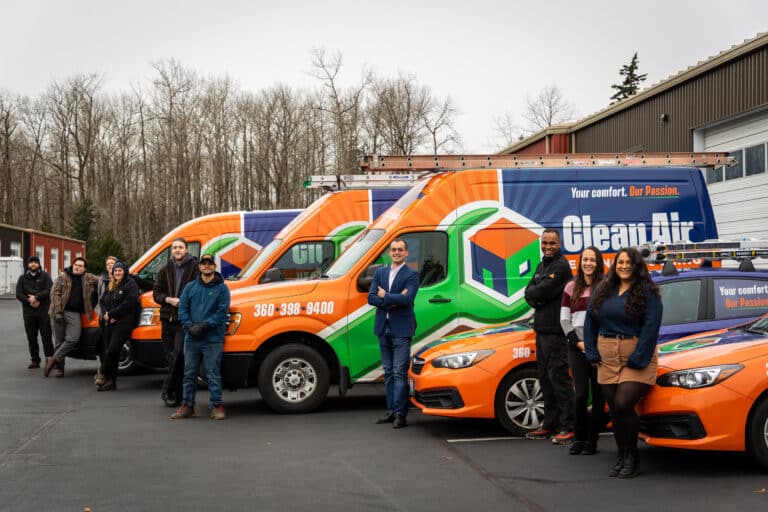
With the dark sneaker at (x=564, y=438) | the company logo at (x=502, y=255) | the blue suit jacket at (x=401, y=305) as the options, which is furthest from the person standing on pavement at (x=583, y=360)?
the company logo at (x=502, y=255)

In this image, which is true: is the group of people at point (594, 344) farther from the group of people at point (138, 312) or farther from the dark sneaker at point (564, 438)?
the group of people at point (138, 312)

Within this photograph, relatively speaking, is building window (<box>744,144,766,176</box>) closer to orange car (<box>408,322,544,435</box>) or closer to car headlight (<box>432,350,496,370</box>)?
orange car (<box>408,322,544,435</box>)

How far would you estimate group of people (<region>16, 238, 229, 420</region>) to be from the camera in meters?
9.15

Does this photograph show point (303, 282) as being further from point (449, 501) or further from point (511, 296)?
point (449, 501)

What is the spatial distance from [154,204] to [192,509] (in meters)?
63.6

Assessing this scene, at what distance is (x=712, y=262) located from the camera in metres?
9.44

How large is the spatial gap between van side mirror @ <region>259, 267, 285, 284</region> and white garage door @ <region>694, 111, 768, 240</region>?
1191 cm

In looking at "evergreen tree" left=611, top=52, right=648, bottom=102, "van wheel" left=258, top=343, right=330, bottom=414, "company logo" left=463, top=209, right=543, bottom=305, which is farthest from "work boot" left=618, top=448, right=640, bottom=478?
"evergreen tree" left=611, top=52, right=648, bottom=102

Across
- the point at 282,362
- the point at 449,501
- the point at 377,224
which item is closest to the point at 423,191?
the point at 377,224

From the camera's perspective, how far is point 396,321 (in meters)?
8.64

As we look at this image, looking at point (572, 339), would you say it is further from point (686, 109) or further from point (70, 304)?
point (686, 109)

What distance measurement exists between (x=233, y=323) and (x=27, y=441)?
2.39m

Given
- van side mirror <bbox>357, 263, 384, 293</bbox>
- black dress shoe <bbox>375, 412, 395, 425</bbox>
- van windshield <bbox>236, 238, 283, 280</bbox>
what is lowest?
black dress shoe <bbox>375, 412, 395, 425</bbox>

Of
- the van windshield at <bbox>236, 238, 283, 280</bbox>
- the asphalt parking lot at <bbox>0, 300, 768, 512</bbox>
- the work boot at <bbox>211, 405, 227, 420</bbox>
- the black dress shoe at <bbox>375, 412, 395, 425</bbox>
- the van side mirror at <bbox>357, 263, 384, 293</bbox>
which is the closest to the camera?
the asphalt parking lot at <bbox>0, 300, 768, 512</bbox>
